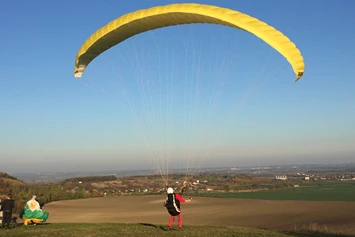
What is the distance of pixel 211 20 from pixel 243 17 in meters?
1.15

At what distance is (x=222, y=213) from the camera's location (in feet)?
98.0

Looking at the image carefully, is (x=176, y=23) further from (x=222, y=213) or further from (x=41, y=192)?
(x=41, y=192)

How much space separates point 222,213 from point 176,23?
2070 centimetres

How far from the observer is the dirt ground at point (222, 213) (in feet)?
76.9

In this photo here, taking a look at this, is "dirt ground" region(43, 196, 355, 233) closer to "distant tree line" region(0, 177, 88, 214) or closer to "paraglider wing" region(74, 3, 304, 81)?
"distant tree line" region(0, 177, 88, 214)

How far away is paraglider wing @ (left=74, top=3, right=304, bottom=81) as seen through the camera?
10320 millimetres

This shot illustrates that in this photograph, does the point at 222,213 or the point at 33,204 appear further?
the point at 222,213

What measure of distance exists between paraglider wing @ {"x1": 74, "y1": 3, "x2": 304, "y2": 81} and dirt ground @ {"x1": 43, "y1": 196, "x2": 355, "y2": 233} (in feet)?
41.2

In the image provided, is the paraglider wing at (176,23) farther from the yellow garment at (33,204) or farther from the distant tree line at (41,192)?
the distant tree line at (41,192)

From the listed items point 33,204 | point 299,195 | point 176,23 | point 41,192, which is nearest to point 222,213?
point 33,204

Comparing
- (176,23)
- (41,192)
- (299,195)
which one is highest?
(176,23)

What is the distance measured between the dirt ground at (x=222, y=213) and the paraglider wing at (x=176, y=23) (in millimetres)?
12564

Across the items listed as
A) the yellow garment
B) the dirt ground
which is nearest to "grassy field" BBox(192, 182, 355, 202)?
the dirt ground

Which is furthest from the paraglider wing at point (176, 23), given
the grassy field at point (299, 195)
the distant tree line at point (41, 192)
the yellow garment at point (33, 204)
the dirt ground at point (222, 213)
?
the grassy field at point (299, 195)
